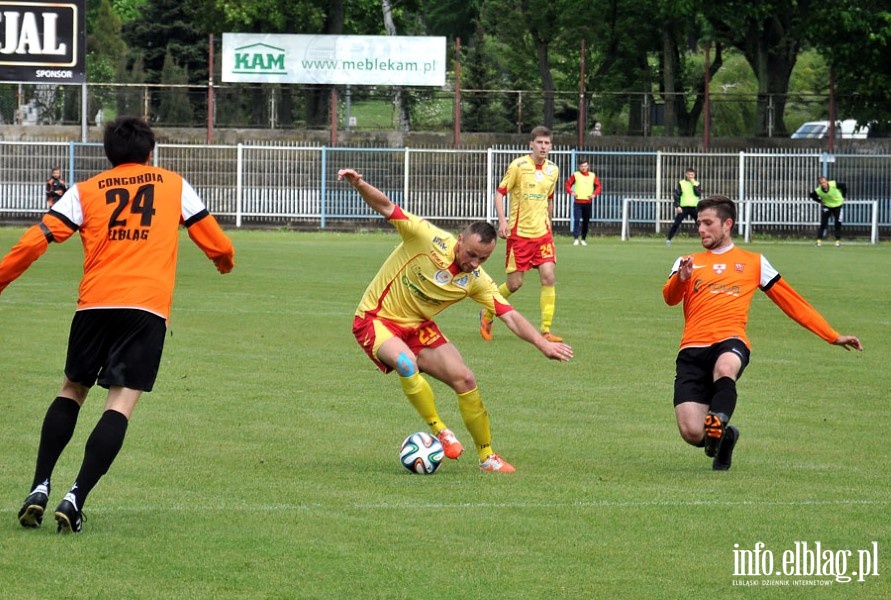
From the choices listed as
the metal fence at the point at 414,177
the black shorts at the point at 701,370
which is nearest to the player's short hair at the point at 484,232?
the black shorts at the point at 701,370

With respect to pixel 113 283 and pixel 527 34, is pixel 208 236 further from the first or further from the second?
pixel 527 34

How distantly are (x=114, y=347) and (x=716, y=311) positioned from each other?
3952mm

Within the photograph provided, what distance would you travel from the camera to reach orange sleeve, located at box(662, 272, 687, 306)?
9220 millimetres

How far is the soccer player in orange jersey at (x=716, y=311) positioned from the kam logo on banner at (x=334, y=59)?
118 feet

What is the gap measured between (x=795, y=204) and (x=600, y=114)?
7255 millimetres

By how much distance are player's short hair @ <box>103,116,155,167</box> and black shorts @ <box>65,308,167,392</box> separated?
0.75 metres

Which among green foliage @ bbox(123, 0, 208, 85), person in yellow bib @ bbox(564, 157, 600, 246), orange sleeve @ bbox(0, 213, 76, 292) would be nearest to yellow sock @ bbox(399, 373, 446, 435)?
orange sleeve @ bbox(0, 213, 76, 292)

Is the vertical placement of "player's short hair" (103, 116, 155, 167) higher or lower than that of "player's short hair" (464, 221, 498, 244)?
higher

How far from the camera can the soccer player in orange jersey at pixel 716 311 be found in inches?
360

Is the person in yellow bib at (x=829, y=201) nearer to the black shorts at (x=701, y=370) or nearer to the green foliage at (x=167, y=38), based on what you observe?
the black shorts at (x=701, y=370)

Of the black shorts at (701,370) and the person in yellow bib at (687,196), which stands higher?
the person in yellow bib at (687,196)

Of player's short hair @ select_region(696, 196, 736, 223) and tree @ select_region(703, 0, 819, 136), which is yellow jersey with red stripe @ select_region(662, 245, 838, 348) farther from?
tree @ select_region(703, 0, 819, 136)

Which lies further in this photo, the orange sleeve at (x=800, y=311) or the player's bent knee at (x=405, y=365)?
the orange sleeve at (x=800, y=311)

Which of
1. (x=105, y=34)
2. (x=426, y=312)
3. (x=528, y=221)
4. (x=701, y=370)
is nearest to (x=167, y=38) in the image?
(x=105, y=34)
